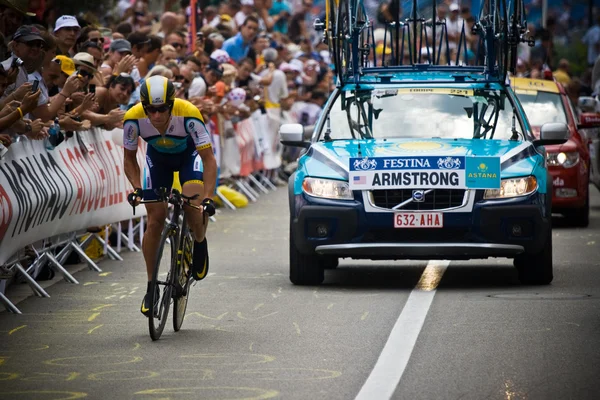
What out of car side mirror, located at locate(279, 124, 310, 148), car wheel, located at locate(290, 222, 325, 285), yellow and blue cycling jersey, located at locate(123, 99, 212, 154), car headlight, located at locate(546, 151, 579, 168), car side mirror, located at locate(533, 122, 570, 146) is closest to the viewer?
yellow and blue cycling jersey, located at locate(123, 99, 212, 154)

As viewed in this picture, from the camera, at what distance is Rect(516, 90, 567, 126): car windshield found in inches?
728

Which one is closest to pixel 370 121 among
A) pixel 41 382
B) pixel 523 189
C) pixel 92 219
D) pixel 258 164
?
pixel 523 189

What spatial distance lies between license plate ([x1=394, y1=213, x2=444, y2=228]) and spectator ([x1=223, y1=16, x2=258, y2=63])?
13400 mm

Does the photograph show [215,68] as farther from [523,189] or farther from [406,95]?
[523,189]

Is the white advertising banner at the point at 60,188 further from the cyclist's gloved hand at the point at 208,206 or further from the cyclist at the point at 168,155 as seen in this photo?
the cyclist's gloved hand at the point at 208,206

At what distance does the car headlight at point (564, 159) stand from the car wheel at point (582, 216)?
1.58ft

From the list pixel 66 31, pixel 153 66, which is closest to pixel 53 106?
pixel 66 31

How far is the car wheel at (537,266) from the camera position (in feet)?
39.8

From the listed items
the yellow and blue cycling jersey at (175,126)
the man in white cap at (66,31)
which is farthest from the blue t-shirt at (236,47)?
the yellow and blue cycling jersey at (175,126)

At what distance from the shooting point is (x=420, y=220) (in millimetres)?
11812

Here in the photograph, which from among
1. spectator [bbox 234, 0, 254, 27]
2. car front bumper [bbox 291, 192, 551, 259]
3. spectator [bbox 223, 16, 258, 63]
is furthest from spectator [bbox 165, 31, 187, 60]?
car front bumper [bbox 291, 192, 551, 259]

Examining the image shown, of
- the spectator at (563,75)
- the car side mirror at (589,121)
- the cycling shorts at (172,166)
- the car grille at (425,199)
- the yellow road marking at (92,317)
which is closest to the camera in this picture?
the cycling shorts at (172,166)

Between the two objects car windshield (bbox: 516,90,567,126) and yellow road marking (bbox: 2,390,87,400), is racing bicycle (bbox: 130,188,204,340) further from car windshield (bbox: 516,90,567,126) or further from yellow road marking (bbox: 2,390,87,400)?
car windshield (bbox: 516,90,567,126)

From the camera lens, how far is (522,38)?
14.9 metres
